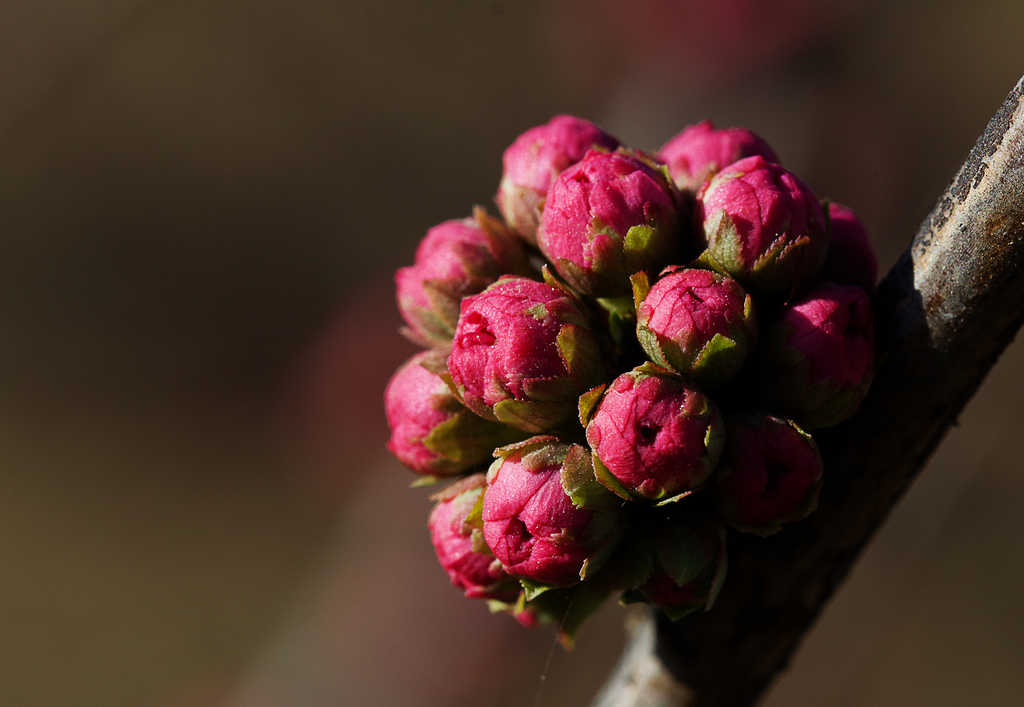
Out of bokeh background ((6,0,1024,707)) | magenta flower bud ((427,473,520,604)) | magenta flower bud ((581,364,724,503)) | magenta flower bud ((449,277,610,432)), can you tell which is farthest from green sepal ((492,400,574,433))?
bokeh background ((6,0,1024,707))

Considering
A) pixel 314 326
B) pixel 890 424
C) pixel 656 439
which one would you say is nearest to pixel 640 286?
pixel 656 439

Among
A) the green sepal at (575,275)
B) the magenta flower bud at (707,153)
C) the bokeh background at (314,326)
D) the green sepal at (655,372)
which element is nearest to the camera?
the green sepal at (655,372)

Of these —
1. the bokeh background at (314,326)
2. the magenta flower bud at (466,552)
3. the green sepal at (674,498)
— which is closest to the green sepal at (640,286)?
the green sepal at (674,498)

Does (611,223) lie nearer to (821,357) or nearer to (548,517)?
(821,357)

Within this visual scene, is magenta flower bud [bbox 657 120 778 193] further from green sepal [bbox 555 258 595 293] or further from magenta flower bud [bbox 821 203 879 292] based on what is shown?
green sepal [bbox 555 258 595 293]

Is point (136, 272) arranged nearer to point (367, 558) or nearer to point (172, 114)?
point (172, 114)

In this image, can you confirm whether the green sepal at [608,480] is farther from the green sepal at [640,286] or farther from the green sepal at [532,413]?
the green sepal at [640,286]
